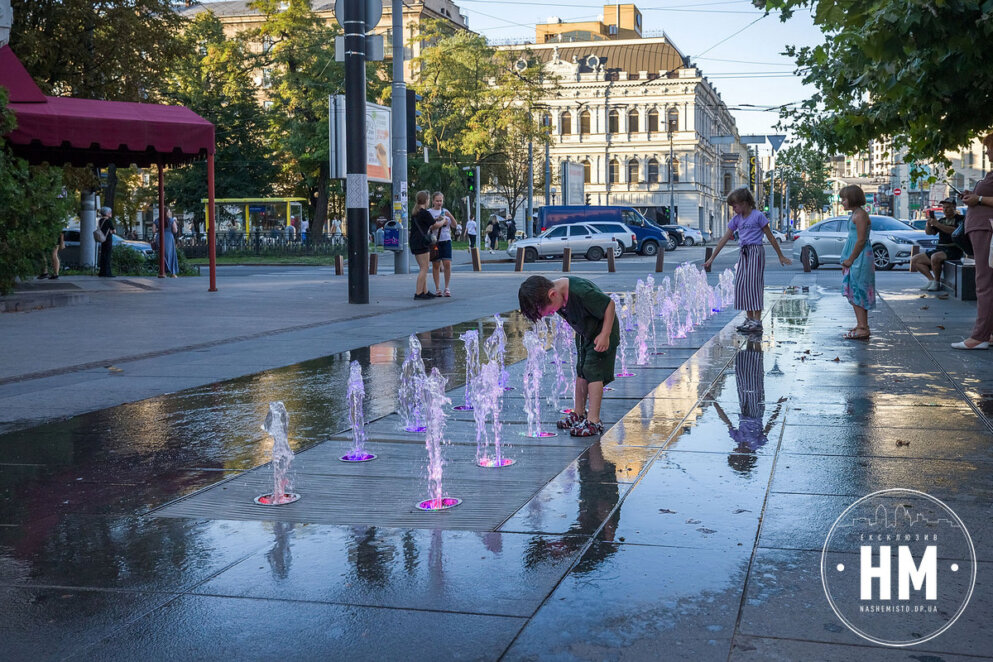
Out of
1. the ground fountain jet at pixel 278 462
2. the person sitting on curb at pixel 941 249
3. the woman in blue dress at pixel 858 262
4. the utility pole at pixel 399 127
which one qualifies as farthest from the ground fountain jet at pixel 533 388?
the utility pole at pixel 399 127

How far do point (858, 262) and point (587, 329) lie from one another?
239 inches

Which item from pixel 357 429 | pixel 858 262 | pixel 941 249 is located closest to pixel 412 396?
pixel 357 429

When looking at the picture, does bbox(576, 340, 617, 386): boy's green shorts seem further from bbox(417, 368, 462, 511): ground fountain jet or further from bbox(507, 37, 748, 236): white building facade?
bbox(507, 37, 748, 236): white building facade

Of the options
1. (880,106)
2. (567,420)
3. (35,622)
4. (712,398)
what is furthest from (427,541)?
(880,106)

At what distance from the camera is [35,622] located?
355cm

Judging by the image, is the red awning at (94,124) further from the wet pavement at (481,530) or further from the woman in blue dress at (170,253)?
the wet pavement at (481,530)

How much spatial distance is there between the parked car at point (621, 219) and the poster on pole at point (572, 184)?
2587mm

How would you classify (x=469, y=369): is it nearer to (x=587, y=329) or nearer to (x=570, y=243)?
(x=587, y=329)

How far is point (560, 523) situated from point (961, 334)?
8.80m

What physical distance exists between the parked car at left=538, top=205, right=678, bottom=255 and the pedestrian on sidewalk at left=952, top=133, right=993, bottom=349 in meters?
35.9

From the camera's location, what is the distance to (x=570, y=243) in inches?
1686

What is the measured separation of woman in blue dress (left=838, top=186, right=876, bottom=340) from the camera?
36.3 feet

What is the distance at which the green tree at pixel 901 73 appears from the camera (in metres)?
7.03

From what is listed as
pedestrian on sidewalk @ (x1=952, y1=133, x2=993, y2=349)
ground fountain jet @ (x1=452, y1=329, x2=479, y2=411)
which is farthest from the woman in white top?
pedestrian on sidewalk @ (x1=952, y1=133, x2=993, y2=349)
